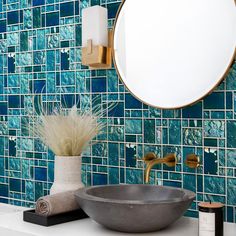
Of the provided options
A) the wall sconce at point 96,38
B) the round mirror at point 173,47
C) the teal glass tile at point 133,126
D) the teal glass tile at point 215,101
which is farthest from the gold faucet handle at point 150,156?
the wall sconce at point 96,38

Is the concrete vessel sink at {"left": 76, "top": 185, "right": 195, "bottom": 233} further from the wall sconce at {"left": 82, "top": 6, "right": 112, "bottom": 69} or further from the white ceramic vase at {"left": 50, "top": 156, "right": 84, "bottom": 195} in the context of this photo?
the wall sconce at {"left": 82, "top": 6, "right": 112, "bottom": 69}

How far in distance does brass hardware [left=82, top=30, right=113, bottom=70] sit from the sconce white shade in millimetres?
18

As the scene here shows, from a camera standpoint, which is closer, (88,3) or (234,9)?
(234,9)

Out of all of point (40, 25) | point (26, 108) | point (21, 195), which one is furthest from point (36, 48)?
point (21, 195)

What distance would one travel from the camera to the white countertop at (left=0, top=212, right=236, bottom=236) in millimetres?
1821

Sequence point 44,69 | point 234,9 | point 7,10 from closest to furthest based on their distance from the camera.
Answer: point 234,9 < point 44,69 < point 7,10

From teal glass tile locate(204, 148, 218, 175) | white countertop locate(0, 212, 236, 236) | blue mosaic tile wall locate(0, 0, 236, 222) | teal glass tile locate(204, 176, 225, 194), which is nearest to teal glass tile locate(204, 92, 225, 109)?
blue mosaic tile wall locate(0, 0, 236, 222)

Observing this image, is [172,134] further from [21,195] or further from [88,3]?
[21,195]

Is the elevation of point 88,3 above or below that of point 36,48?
above

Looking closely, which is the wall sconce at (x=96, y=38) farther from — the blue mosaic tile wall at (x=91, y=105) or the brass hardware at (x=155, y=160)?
the brass hardware at (x=155, y=160)

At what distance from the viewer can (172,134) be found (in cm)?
214

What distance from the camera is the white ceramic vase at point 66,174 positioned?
7.18ft

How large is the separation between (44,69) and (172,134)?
32.7 inches

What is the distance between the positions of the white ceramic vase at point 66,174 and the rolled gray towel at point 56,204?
161mm
